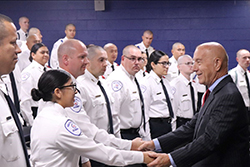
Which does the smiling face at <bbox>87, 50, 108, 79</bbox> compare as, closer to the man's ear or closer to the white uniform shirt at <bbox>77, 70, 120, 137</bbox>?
the white uniform shirt at <bbox>77, 70, 120, 137</bbox>

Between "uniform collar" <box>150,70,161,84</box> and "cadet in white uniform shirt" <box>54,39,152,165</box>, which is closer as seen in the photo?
"cadet in white uniform shirt" <box>54,39,152,165</box>

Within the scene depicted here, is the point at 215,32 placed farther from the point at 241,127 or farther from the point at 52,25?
the point at 241,127

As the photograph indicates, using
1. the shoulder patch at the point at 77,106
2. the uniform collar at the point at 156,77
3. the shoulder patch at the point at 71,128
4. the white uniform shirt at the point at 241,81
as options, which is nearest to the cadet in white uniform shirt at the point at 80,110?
the shoulder patch at the point at 77,106

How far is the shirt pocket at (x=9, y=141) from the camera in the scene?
6.81 ft

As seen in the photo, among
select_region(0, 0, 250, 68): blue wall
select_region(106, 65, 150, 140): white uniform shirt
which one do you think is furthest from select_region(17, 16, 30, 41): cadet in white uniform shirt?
select_region(106, 65, 150, 140): white uniform shirt

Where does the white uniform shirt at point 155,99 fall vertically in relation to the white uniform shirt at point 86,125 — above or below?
below

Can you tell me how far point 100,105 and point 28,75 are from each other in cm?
233

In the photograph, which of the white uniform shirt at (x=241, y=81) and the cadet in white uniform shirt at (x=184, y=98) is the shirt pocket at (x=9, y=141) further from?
the white uniform shirt at (x=241, y=81)

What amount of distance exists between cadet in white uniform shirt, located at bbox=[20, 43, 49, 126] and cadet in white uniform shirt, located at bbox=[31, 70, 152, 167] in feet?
9.53

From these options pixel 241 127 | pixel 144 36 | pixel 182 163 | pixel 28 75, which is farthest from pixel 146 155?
pixel 144 36

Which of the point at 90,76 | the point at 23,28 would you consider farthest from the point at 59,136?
the point at 23,28

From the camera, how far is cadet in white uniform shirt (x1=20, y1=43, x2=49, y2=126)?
17.3 feet

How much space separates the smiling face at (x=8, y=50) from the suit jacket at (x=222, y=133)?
55.1 inches

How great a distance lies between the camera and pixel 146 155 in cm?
281
